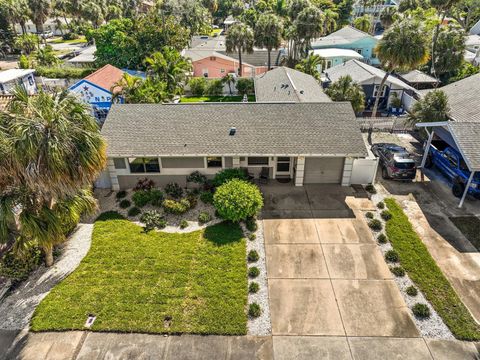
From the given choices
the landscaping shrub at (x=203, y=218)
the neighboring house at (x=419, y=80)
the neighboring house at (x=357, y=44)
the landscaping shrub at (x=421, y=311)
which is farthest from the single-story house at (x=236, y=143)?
the neighboring house at (x=357, y=44)

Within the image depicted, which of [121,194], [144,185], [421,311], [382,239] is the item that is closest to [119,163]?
[121,194]

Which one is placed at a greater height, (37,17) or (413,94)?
(37,17)

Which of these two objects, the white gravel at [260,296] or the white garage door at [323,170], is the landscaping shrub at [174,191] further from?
the white garage door at [323,170]

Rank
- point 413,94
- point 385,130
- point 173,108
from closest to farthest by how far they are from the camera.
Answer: point 173,108, point 385,130, point 413,94

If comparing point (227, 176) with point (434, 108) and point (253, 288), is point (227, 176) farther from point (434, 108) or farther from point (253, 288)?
point (434, 108)

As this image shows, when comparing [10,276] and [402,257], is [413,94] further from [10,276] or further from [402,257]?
[10,276]

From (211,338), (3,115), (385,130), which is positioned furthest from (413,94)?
(3,115)

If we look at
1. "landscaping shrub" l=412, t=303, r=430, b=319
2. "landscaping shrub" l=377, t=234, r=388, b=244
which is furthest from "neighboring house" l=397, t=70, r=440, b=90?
"landscaping shrub" l=412, t=303, r=430, b=319
